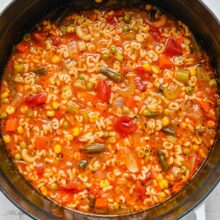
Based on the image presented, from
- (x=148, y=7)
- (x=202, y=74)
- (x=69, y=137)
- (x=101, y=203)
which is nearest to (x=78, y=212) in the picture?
(x=101, y=203)

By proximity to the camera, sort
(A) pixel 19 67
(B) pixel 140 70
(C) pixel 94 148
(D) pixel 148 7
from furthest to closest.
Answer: (D) pixel 148 7 < (A) pixel 19 67 < (B) pixel 140 70 < (C) pixel 94 148

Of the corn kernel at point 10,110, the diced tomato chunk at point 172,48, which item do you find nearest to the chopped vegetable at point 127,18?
the diced tomato chunk at point 172,48

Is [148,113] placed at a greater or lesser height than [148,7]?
lesser

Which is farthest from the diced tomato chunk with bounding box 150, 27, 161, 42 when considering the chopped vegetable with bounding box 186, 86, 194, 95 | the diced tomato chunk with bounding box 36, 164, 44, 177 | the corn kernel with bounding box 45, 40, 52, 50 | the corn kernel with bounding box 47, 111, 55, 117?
the diced tomato chunk with bounding box 36, 164, 44, 177

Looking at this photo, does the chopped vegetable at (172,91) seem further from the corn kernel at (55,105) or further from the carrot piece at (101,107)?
the corn kernel at (55,105)

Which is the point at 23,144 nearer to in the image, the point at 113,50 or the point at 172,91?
the point at 113,50

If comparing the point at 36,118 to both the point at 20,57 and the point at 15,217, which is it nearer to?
the point at 20,57
